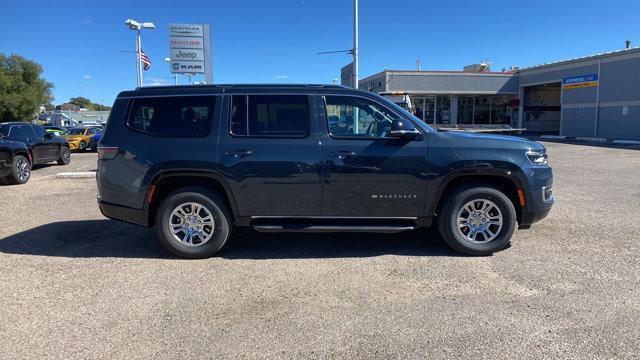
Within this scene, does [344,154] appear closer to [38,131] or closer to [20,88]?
[38,131]

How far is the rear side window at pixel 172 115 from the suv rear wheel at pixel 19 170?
27.4ft

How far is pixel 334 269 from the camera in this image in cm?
502

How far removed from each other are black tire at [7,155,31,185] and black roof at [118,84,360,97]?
8.19m

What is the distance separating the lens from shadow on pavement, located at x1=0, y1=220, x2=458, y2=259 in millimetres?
5594

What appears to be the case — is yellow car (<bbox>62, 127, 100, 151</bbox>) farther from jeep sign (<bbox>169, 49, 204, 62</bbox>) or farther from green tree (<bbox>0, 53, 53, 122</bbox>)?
green tree (<bbox>0, 53, 53, 122</bbox>)

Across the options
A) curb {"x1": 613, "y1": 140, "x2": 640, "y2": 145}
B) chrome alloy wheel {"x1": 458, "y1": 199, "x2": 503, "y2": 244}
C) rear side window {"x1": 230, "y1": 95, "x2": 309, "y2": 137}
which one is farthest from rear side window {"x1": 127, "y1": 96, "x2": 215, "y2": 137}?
curb {"x1": 613, "y1": 140, "x2": 640, "y2": 145}

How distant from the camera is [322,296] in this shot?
4.30 meters

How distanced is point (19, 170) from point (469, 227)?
456 inches

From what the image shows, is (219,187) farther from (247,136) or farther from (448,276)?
(448,276)

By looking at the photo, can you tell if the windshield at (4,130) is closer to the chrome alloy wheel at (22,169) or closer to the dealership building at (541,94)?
the chrome alloy wheel at (22,169)

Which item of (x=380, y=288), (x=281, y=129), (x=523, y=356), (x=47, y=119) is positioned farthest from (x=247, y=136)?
(x=47, y=119)

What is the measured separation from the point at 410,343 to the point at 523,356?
0.78 m

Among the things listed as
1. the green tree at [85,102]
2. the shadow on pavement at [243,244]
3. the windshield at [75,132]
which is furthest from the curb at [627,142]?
the green tree at [85,102]

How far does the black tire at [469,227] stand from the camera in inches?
209
